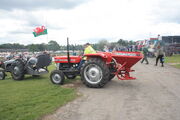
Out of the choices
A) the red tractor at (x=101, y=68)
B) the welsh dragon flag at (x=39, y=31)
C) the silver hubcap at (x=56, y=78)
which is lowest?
the silver hubcap at (x=56, y=78)

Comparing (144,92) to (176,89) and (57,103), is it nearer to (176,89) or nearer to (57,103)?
(176,89)

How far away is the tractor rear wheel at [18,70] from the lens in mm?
8405

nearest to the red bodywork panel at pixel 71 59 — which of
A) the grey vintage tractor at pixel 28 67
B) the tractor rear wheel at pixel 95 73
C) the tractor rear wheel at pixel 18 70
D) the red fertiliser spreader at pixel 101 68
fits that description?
the red fertiliser spreader at pixel 101 68

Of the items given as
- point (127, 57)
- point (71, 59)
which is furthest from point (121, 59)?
point (71, 59)

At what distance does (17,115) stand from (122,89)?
3.48 meters

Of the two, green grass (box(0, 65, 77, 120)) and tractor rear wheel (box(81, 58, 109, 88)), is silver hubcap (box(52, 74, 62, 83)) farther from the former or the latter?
green grass (box(0, 65, 77, 120))

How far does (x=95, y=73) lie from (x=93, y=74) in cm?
9

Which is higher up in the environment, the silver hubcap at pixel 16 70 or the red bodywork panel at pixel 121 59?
the red bodywork panel at pixel 121 59

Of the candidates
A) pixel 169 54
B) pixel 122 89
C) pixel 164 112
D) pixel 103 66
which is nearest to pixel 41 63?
pixel 103 66

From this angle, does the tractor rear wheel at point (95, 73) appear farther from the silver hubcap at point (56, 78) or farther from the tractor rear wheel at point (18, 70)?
the tractor rear wheel at point (18, 70)

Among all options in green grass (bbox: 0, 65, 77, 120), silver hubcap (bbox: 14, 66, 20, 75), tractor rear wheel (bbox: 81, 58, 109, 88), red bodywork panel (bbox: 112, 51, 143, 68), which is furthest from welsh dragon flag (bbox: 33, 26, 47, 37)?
green grass (bbox: 0, 65, 77, 120)

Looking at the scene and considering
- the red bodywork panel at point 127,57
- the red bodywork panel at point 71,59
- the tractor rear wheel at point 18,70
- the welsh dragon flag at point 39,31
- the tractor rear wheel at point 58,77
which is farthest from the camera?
the welsh dragon flag at point 39,31

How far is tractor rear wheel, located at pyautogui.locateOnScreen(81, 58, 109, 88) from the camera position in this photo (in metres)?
5.99

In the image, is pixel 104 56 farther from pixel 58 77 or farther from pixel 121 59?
pixel 58 77
